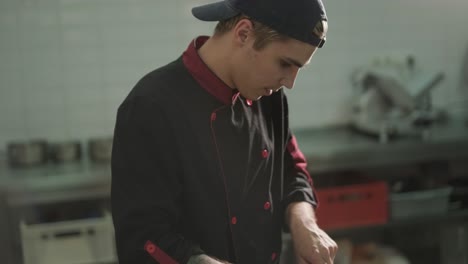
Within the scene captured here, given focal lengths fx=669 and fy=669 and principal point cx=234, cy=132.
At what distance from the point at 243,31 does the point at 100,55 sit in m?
1.56

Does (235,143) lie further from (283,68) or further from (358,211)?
(358,211)

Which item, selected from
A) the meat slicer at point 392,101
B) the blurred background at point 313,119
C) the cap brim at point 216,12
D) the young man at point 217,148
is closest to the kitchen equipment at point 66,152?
the blurred background at point 313,119

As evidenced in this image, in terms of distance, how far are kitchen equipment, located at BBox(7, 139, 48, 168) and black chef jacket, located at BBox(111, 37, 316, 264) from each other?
1350 millimetres

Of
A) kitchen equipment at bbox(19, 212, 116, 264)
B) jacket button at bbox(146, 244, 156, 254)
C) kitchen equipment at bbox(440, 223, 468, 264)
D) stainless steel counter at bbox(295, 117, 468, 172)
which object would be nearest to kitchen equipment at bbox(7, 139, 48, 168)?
kitchen equipment at bbox(19, 212, 116, 264)

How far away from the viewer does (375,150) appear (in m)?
2.63

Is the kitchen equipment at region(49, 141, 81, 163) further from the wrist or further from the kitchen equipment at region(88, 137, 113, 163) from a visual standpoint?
the wrist

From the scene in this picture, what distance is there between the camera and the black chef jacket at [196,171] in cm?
125

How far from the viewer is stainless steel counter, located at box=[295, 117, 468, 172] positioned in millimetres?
2576

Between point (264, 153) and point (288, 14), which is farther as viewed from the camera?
point (264, 153)

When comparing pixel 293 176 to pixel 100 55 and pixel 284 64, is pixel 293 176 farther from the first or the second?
pixel 100 55

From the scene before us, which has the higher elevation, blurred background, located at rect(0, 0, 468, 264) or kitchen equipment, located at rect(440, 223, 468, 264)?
blurred background, located at rect(0, 0, 468, 264)

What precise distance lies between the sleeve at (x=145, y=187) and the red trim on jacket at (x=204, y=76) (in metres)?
0.13

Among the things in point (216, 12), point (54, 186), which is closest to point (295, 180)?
point (216, 12)

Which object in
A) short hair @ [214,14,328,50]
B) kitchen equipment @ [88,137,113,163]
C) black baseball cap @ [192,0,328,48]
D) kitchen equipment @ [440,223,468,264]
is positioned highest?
black baseball cap @ [192,0,328,48]
